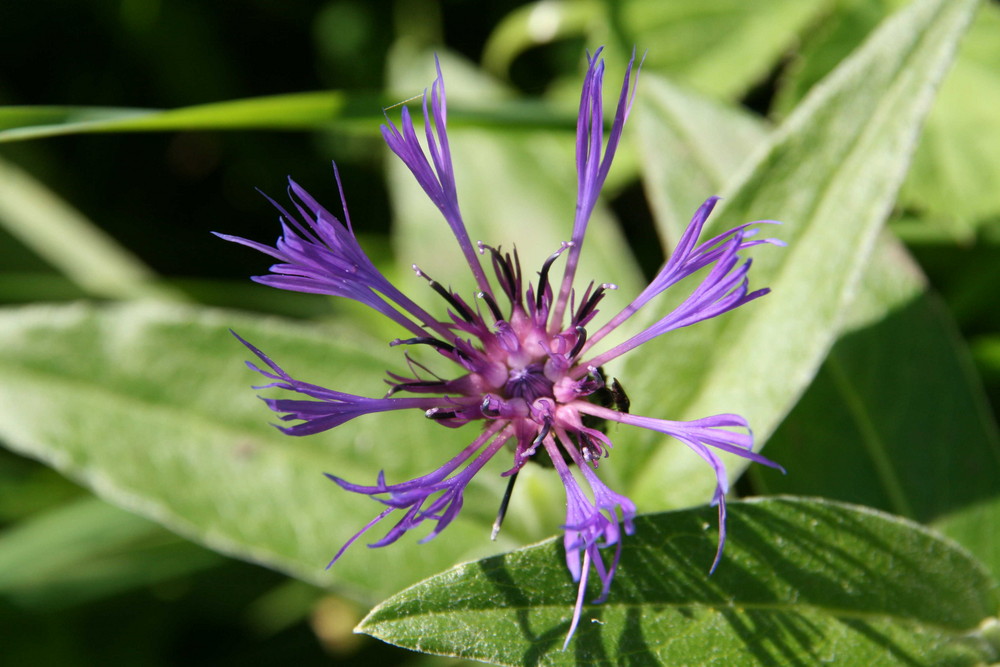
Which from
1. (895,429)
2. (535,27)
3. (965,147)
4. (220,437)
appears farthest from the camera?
(535,27)

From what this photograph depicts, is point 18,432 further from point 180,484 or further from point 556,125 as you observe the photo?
point 556,125

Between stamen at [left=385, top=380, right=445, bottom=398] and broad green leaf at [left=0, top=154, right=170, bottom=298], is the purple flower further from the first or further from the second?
broad green leaf at [left=0, top=154, right=170, bottom=298]

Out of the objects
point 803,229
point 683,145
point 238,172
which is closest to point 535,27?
point 683,145

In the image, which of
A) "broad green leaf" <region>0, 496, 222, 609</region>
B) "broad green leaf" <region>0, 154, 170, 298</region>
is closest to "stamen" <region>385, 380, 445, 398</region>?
"broad green leaf" <region>0, 496, 222, 609</region>

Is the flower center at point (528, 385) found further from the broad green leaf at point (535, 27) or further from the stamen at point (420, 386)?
the broad green leaf at point (535, 27)

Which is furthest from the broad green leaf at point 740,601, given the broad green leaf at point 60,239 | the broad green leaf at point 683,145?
the broad green leaf at point 60,239

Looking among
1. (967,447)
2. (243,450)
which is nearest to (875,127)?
(967,447)

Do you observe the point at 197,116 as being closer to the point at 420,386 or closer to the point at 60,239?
the point at 420,386
